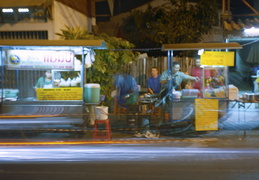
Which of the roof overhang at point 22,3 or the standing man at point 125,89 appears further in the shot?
the roof overhang at point 22,3

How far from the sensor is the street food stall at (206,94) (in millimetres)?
8523

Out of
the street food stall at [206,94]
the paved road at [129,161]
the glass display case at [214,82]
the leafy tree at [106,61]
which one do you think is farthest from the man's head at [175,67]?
the paved road at [129,161]

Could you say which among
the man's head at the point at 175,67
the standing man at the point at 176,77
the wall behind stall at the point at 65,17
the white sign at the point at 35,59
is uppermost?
the wall behind stall at the point at 65,17

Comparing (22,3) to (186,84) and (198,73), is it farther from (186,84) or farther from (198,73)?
(198,73)

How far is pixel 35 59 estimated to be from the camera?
8.37 metres

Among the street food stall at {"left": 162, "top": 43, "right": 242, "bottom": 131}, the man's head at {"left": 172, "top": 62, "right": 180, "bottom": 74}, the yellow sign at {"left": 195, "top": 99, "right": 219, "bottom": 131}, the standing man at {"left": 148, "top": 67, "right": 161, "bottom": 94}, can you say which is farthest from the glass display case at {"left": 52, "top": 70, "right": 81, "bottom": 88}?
the yellow sign at {"left": 195, "top": 99, "right": 219, "bottom": 131}

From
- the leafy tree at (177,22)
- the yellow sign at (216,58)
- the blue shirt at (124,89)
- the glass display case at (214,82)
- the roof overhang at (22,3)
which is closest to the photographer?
the yellow sign at (216,58)

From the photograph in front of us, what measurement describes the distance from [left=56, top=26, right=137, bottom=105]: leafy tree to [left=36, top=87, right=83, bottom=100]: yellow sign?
1.37 m

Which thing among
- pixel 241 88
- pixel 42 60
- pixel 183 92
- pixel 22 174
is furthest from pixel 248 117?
pixel 22 174

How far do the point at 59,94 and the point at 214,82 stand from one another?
165 inches

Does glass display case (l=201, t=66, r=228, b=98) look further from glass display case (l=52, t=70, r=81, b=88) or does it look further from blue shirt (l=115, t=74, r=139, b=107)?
glass display case (l=52, t=70, r=81, b=88)

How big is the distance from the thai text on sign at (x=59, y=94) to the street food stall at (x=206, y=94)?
97.7 inches

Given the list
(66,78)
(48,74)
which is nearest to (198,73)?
(66,78)

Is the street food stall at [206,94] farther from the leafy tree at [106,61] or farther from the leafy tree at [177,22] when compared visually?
the leafy tree at [177,22]
